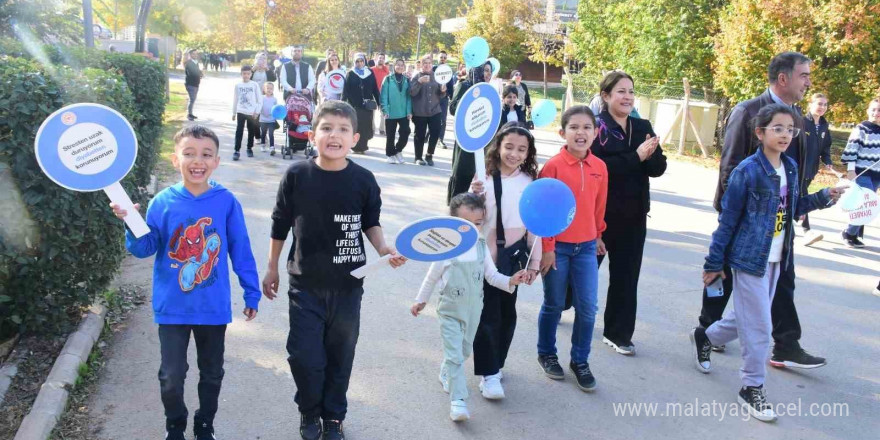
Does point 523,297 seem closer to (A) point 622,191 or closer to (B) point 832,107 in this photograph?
(A) point 622,191

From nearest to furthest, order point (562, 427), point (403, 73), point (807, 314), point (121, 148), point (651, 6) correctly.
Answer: point (121, 148), point (562, 427), point (807, 314), point (403, 73), point (651, 6)

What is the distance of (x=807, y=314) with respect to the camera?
20.6 ft

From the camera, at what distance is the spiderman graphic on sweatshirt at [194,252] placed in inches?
133

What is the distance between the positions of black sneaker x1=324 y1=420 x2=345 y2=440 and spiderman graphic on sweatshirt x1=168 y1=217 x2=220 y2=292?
992 mm

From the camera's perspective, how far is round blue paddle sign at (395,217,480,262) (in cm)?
339

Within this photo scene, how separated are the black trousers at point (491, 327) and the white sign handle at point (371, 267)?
1.01 meters

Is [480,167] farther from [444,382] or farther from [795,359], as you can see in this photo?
[795,359]

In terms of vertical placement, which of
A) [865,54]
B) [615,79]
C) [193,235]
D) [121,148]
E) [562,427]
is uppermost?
[865,54]

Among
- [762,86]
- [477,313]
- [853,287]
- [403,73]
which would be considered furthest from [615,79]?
[762,86]

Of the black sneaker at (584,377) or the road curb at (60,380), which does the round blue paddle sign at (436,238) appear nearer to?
the black sneaker at (584,377)

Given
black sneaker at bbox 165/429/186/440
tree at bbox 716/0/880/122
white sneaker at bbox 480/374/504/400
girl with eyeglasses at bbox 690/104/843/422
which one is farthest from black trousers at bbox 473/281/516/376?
tree at bbox 716/0/880/122

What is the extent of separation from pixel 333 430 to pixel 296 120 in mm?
9963

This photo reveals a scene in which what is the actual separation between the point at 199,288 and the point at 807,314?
525 centimetres

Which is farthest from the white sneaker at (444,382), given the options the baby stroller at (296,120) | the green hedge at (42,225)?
the baby stroller at (296,120)
